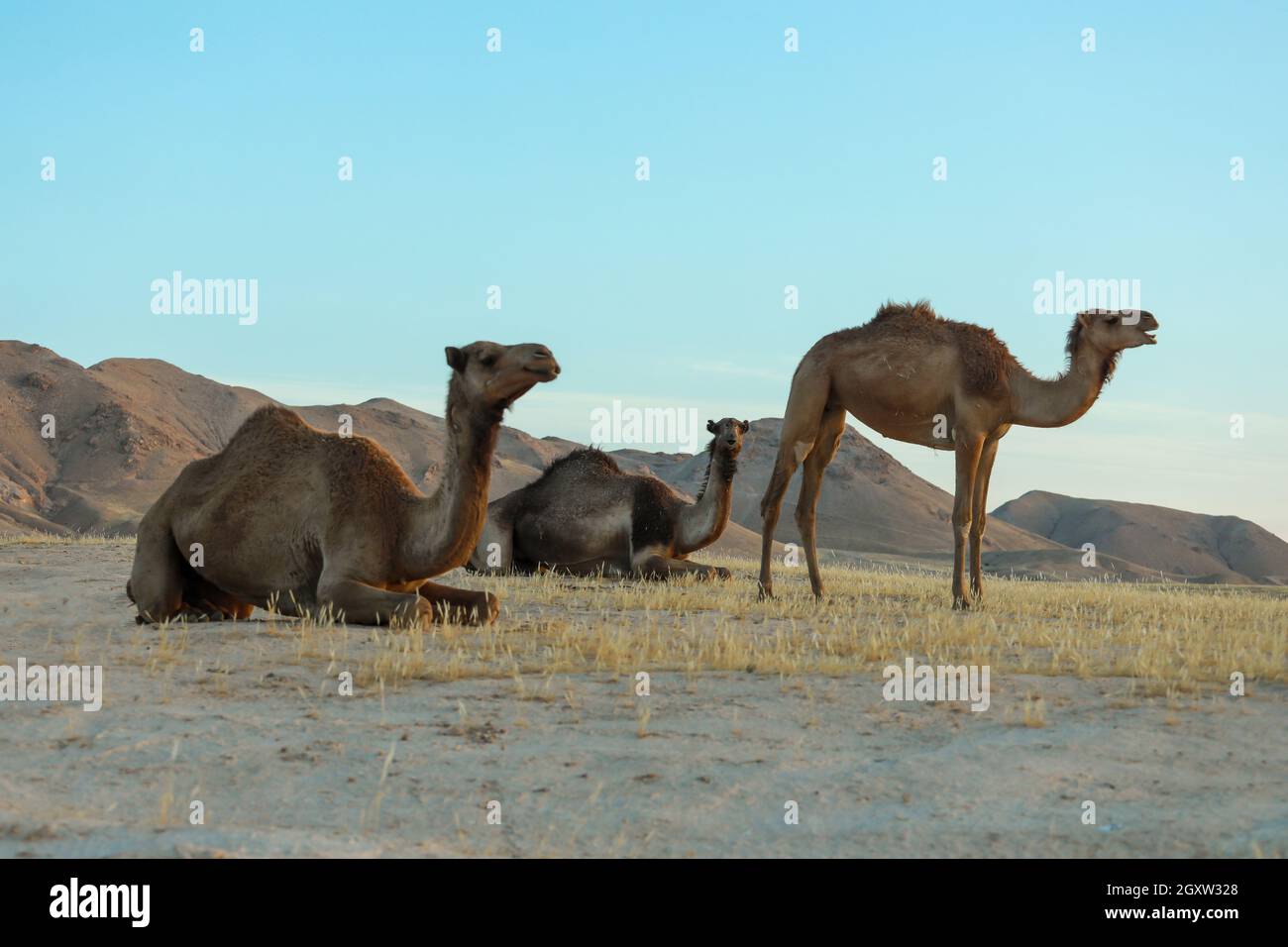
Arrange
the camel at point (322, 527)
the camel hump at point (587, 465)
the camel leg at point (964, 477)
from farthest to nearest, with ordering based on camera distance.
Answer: the camel hump at point (587, 465) → the camel leg at point (964, 477) → the camel at point (322, 527)

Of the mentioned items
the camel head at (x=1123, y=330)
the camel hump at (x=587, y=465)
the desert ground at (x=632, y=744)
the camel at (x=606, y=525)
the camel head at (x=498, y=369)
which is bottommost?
the desert ground at (x=632, y=744)

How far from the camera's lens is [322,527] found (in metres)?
9.98

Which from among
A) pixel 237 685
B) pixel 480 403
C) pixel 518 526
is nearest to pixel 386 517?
pixel 480 403

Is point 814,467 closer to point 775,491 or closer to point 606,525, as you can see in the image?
point 775,491

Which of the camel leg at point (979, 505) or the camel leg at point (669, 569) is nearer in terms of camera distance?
the camel leg at point (979, 505)

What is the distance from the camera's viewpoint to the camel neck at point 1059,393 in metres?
13.8

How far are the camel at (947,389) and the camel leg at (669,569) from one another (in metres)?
1.61

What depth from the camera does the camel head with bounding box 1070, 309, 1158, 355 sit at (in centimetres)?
1385

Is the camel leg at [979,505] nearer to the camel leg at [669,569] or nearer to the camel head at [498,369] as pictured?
the camel leg at [669,569]

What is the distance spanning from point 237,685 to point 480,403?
8.41 feet

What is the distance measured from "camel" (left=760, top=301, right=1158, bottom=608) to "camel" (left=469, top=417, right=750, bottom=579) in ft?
6.27

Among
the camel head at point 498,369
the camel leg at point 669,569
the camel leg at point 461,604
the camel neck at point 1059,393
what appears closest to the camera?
the camel head at point 498,369

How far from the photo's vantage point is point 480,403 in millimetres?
9133

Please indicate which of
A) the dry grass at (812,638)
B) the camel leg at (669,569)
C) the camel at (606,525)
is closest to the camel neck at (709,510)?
the camel at (606,525)
